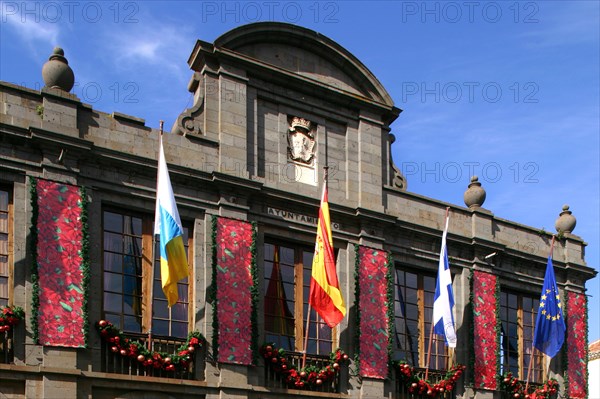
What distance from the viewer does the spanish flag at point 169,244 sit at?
18.5m

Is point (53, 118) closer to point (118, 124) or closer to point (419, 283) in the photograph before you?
point (118, 124)

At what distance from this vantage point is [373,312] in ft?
73.8

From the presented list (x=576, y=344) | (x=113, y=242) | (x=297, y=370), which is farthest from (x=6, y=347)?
(x=576, y=344)

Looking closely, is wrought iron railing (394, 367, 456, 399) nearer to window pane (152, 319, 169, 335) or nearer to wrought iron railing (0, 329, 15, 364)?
window pane (152, 319, 169, 335)

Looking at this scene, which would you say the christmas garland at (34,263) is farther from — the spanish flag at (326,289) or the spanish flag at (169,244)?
the spanish flag at (326,289)

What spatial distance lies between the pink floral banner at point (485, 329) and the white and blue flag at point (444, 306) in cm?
181

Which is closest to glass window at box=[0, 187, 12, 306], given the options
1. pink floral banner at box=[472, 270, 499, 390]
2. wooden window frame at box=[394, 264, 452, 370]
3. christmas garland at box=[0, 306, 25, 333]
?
christmas garland at box=[0, 306, 25, 333]

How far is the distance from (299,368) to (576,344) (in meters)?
9.97

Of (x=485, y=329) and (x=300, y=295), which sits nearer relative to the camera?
(x=300, y=295)

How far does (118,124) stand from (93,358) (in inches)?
199

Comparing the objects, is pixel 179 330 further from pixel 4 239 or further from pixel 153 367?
pixel 4 239

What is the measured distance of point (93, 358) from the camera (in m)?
18.2

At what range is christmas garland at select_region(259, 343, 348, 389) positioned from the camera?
20.5 meters

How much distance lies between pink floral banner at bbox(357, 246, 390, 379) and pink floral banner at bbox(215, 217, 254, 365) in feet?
10.3
